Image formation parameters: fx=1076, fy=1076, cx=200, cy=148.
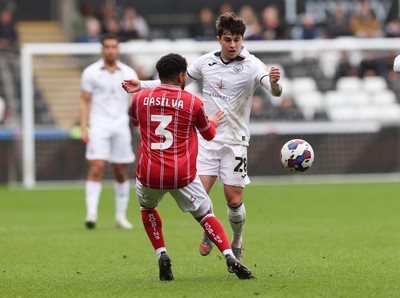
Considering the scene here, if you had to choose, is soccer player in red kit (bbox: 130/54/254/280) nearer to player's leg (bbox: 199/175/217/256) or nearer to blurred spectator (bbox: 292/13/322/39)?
player's leg (bbox: 199/175/217/256)

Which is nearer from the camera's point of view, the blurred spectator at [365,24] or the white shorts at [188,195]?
the white shorts at [188,195]

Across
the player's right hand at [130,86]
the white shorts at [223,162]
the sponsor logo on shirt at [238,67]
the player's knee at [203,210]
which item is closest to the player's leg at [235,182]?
the white shorts at [223,162]

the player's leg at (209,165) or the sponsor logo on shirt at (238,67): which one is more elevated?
the sponsor logo on shirt at (238,67)

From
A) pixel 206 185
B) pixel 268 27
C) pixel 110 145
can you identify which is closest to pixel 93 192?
pixel 110 145

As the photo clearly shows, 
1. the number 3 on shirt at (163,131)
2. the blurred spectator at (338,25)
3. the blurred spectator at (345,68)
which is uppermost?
the number 3 on shirt at (163,131)

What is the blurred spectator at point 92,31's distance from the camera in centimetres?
2586

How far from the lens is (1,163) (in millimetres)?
23281

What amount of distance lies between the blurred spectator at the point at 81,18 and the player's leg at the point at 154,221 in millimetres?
19239

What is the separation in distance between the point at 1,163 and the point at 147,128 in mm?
14899

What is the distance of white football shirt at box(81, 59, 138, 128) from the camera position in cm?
1491

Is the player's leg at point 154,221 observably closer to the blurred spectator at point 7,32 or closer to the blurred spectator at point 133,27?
the blurred spectator at point 133,27

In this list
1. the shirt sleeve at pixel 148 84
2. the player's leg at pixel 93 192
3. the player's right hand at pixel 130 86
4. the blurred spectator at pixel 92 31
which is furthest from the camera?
the blurred spectator at pixel 92 31

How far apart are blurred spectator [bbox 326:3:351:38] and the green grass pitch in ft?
25.7

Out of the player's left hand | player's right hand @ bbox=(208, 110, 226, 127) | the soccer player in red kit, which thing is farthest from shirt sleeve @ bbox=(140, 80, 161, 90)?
the player's left hand
